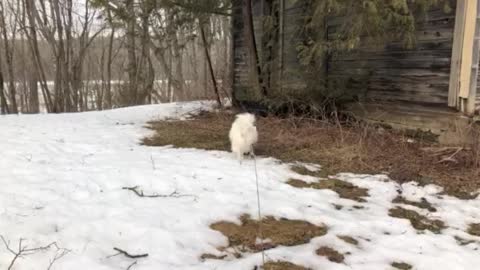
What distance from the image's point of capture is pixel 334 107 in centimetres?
761

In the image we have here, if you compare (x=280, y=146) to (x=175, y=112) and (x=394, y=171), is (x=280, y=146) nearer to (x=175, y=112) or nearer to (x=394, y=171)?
(x=394, y=171)

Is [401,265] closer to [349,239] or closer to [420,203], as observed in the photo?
[349,239]

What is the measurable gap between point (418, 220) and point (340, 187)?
3.37ft

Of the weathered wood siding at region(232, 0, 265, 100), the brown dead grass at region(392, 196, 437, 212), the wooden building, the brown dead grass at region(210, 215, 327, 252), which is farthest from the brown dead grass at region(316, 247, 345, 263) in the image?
the weathered wood siding at region(232, 0, 265, 100)

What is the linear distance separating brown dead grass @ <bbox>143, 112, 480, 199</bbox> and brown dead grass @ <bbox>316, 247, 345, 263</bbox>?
79.0 inches

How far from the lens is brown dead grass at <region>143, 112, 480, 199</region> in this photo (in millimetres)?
4762

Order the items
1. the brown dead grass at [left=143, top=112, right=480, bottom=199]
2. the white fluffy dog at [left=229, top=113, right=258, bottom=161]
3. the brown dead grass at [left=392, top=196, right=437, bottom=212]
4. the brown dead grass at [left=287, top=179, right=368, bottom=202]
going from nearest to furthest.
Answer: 1. the brown dead grass at [left=392, top=196, right=437, bottom=212]
2. the brown dead grass at [left=287, top=179, right=368, bottom=202]
3. the brown dead grass at [left=143, top=112, right=480, bottom=199]
4. the white fluffy dog at [left=229, top=113, right=258, bottom=161]

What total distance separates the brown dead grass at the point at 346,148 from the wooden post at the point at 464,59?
30.1 inches

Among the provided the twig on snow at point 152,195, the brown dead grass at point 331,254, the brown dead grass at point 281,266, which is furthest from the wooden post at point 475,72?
the brown dead grass at point 281,266

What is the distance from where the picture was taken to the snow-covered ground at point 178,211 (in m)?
2.83

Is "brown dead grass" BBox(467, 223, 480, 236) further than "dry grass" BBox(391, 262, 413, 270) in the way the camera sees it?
Yes

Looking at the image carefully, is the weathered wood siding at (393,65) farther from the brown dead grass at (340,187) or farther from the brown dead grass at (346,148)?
the brown dead grass at (340,187)

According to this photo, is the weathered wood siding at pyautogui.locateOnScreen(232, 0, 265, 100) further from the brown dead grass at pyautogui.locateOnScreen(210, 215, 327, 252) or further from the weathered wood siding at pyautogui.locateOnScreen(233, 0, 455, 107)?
the brown dead grass at pyautogui.locateOnScreen(210, 215, 327, 252)

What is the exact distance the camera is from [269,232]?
334 cm
